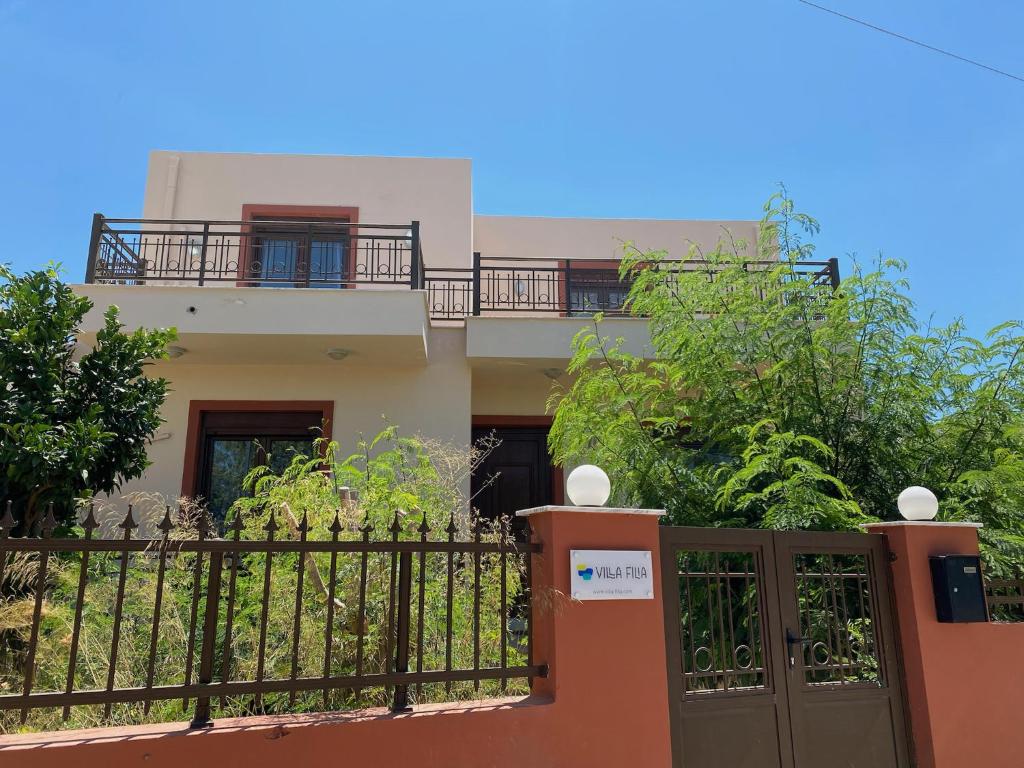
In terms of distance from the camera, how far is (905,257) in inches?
245

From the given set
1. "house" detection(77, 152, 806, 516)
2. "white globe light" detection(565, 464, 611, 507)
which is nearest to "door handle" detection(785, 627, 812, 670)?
"white globe light" detection(565, 464, 611, 507)

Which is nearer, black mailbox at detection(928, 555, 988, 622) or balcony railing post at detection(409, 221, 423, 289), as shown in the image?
black mailbox at detection(928, 555, 988, 622)

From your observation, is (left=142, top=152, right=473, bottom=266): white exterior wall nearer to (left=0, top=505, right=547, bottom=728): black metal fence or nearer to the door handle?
(left=0, top=505, right=547, bottom=728): black metal fence

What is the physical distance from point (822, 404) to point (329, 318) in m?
5.40

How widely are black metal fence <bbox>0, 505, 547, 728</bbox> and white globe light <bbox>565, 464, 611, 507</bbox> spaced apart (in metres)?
0.40

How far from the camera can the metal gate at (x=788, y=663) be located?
4082 mm

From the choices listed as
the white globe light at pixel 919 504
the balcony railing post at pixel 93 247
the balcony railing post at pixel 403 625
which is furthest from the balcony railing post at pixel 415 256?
the white globe light at pixel 919 504

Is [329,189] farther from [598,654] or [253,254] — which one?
[598,654]

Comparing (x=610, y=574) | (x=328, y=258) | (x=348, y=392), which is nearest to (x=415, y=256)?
(x=348, y=392)

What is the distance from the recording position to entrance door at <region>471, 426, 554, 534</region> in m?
10.2

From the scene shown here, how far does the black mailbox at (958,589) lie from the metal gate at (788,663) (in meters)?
0.31

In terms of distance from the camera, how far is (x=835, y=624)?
183 inches

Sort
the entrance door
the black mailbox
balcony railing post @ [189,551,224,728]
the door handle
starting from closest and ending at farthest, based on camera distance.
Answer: balcony railing post @ [189,551,224,728]
the door handle
the black mailbox
the entrance door

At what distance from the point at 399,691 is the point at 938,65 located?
7.80m
